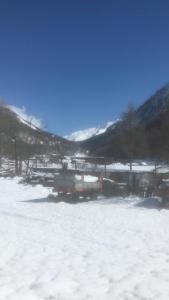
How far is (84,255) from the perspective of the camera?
34.1 feet

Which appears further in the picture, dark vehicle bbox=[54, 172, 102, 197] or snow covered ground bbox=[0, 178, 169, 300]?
dark vehicle bbox=[54, 172, 102, 197]

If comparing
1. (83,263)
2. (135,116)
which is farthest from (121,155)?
(83,263)

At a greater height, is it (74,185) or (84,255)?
(74,185)

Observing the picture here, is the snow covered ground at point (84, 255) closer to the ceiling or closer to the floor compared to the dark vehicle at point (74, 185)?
closer to the floor

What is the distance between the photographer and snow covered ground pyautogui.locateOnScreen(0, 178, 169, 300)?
7.36 meters

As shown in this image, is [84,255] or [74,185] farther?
[74,185]

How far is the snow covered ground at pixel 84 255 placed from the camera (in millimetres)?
7355

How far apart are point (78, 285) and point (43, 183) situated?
29.8 metres

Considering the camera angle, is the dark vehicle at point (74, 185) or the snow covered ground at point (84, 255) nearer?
the snow covered ground at point (84, 255)

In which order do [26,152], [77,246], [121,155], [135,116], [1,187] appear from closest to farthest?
1. [77,246]
2. [1,187]
3. [135,116]
4. [26,152]
5. [121,155]

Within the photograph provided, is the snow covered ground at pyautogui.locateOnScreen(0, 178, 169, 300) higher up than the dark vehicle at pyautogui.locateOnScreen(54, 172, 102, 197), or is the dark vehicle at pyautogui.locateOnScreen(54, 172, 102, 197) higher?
the dark vehicle at pyautogui.locateOnScreen(54, 172, 102, 197)

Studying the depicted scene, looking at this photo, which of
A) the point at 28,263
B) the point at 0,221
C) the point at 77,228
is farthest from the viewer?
the point at 0,221

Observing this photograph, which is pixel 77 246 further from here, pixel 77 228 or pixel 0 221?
pixel 0 221

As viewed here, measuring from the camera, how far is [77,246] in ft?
38.0
